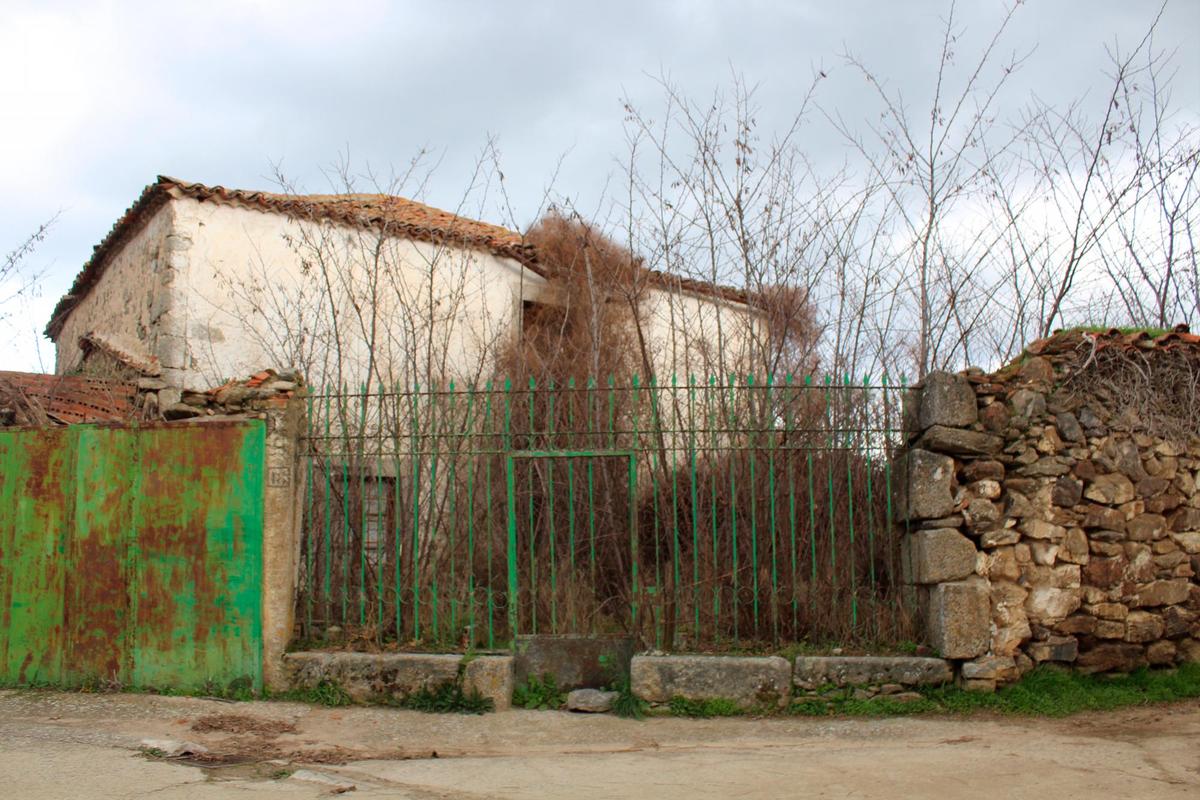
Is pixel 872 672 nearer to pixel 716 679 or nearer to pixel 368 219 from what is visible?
pixel 716 679

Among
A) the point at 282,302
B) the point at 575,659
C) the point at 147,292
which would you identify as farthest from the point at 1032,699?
the point at 147,292

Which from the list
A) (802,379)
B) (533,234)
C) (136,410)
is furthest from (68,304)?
(802,379)

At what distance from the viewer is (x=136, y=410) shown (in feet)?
30.5

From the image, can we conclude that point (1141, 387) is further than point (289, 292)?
No

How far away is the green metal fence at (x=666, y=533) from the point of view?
6164 mm

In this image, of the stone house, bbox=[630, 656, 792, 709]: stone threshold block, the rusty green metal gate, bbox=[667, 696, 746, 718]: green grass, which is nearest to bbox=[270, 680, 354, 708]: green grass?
the rusty green metal gate

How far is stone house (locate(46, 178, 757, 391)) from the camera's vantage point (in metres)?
10.1

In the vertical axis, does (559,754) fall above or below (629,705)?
below

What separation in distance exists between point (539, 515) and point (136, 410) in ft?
13.9

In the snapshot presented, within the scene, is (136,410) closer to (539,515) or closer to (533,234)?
(539,515)

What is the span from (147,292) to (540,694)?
23.5 ft

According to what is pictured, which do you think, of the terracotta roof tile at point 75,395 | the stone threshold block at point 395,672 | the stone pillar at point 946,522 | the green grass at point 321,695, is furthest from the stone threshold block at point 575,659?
the terracotta roof tile at point 75,395

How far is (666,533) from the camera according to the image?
7.05 meters

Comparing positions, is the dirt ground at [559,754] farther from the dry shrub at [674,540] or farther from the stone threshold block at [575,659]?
the dry shrub at [674,540]
